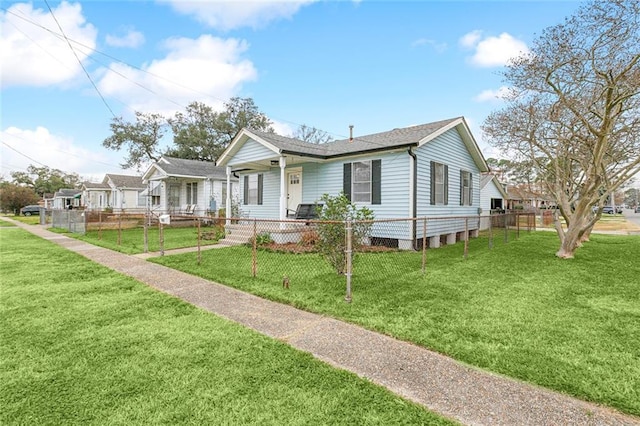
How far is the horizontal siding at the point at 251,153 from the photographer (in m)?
11.3

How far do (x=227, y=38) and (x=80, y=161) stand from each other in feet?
92.0

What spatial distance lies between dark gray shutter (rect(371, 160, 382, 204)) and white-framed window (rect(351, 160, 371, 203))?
0.52 ft

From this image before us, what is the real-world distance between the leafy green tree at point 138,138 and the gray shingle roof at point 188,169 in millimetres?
12088

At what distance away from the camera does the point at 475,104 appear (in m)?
13.8

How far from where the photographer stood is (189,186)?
70.0 feet

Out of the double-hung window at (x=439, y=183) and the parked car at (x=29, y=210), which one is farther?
the parked car at (x=29, y=210)

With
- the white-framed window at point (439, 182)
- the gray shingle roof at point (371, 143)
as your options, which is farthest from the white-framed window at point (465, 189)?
the gray shingle roof at point (371, 143)

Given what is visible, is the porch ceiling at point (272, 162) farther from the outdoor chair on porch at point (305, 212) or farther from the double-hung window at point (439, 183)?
the double-hung window at point (439, 183)

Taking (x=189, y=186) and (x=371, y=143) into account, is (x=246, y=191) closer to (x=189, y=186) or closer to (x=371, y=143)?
(x=371, y=143)

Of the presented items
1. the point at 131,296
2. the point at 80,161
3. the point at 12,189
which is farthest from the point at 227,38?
the point at 12,189

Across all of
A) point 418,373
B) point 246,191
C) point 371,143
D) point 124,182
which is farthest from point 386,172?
point 124,182

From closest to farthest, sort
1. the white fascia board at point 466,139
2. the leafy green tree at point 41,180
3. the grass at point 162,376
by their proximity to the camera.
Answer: the grass at point 162,376 < the white fascia board at point 466,139 < the leafy green tree at point 41,180

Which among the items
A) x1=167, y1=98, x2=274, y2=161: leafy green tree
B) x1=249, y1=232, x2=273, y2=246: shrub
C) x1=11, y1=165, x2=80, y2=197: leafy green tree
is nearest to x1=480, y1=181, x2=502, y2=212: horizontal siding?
x1=249, y1=232, x2=273, y2=246: shrub

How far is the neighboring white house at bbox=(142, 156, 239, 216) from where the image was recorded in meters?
19.8
